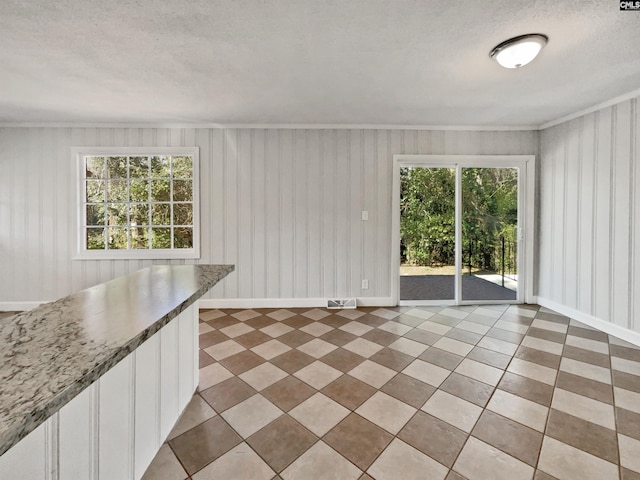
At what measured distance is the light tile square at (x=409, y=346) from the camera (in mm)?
2588

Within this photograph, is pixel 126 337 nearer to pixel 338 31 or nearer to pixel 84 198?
pixel 338 31

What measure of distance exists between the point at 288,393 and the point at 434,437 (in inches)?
37.6

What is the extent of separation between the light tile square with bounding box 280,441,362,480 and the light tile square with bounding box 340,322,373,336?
1.52 metres

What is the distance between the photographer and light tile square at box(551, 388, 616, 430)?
1.74 m

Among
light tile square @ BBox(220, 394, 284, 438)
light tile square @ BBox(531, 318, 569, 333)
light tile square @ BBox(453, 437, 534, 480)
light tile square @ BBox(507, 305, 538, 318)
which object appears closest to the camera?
light tile square @ BBox(453, 437, 534, 480)

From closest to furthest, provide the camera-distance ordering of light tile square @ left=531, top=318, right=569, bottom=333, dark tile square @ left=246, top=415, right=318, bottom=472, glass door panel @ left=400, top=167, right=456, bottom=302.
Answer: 1. dark tile square @ left=246, top=415, right=318, bottom=472
2. light tile square @ left=531, top=318, right=569, bottom=333
3. glass door panel @ left=400, top=167, right=456, bottom=302

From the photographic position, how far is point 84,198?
379cm

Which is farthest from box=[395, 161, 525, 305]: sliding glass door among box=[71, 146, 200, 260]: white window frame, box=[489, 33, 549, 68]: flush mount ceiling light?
box=[71, 146, 200, 260]: white window frame

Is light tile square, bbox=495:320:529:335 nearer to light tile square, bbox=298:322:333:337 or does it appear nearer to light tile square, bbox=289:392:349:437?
light tile square, bbox=298:322:333:337

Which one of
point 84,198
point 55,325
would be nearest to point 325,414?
point 55,325

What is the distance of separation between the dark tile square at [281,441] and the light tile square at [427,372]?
987mm

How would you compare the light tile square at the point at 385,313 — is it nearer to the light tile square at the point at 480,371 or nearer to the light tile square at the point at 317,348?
the light tile square at the point at 317,348

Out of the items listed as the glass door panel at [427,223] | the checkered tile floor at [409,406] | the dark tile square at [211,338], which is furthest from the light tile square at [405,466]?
the glass door panel at [427,223]

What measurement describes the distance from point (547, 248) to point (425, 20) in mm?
3433
